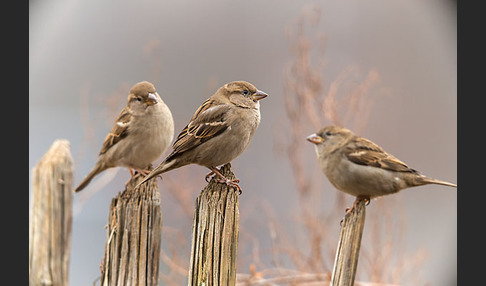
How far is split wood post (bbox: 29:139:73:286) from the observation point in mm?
2264

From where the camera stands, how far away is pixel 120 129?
3996 mm

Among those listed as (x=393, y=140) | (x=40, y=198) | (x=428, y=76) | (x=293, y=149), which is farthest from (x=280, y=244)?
(x=40, y=198)

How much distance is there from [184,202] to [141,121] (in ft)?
3.18

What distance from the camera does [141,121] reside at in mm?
3896

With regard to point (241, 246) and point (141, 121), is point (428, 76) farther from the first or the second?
point (141, 121)

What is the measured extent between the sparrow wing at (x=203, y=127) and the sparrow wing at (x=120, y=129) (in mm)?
924

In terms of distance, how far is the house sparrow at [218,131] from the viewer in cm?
307

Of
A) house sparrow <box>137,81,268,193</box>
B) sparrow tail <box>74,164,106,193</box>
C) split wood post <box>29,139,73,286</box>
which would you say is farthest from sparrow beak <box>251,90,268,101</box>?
sparrow tail <box>74,164,106,193</box>

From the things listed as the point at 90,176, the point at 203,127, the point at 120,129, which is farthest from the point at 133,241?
the point at 90,176

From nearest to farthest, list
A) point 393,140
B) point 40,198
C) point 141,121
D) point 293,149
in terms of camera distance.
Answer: point 40,198, point 141,121, point 293,149, point 393,140

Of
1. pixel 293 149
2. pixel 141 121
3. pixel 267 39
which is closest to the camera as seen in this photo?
pixel 141 121

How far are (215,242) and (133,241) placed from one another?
1.37 feet

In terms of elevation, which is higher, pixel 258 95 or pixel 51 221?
pixel 258 95

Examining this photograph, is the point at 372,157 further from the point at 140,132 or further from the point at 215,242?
the point at 140,132
